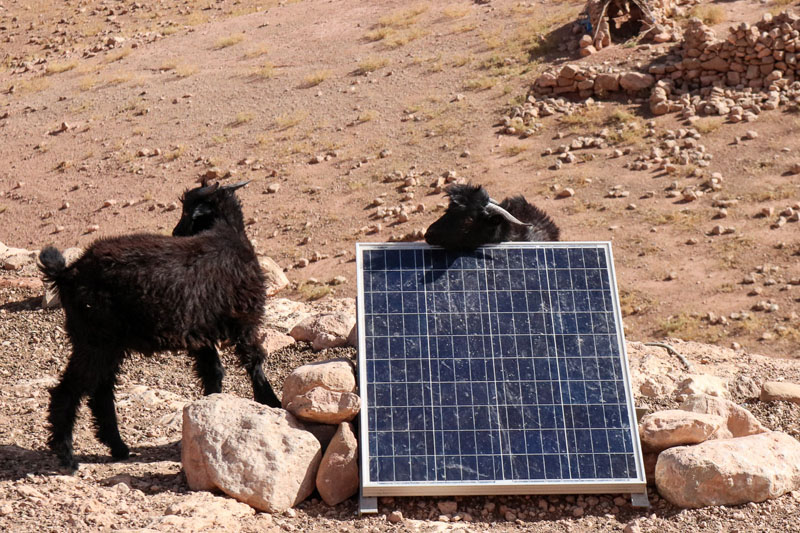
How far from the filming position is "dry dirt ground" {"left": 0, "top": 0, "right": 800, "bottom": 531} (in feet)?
32.8

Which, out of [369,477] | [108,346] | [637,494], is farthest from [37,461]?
[637,494]

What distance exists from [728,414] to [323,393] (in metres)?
3.05

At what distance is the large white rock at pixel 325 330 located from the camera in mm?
9914

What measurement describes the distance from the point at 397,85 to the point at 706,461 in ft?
55.8

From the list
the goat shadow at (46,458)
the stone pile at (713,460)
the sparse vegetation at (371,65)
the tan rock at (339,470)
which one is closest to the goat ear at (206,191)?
the goat shadow at (46,458)

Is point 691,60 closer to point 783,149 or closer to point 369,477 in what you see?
point 783,149

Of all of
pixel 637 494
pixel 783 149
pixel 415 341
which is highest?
pixel 415 341

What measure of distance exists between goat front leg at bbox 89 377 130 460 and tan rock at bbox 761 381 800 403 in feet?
17.3

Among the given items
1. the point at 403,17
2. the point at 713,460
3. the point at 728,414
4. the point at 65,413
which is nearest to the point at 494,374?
the point at 713,460

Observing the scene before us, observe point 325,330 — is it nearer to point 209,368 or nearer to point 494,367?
point 209,368

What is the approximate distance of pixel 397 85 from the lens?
2212 cm

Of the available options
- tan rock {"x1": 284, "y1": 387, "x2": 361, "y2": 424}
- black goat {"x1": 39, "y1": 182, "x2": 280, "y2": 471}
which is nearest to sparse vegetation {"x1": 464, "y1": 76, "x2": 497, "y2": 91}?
black goat {"x1": 39, "y1": 182, "x2": 280, "y2": 471}

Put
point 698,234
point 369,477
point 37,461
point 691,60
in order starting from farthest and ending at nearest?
point 691,60, point 698,234, point 37,461, point 369,477

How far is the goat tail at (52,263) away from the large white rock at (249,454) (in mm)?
1351
